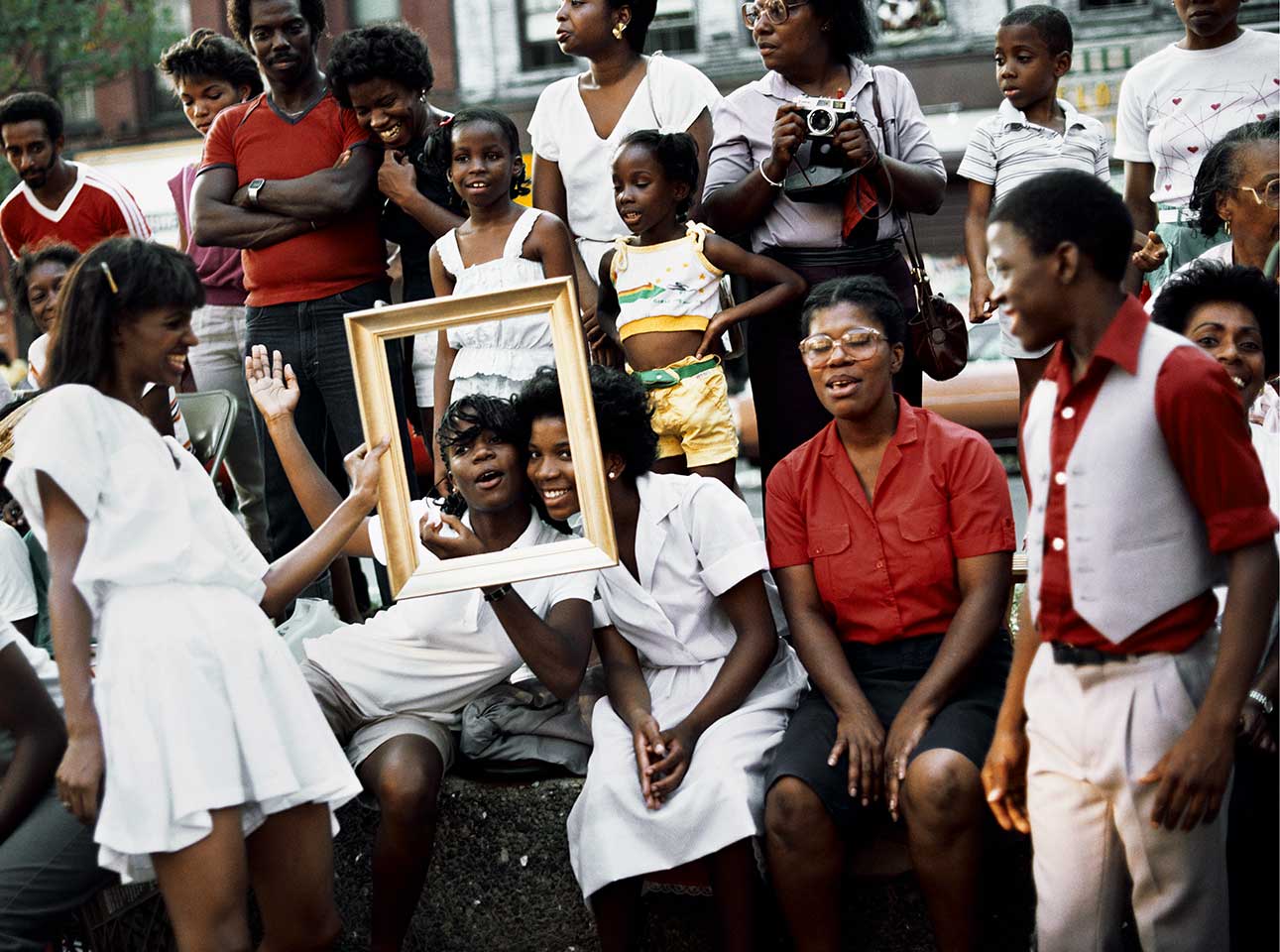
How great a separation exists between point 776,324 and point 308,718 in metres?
2.24

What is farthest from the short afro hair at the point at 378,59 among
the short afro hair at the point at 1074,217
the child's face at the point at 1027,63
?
the short afro hair at the point at 1074,217

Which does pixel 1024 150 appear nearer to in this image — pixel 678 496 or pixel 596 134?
pixel 596 134

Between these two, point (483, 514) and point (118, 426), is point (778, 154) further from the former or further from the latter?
point (118, 426)

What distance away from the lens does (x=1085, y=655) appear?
300cm

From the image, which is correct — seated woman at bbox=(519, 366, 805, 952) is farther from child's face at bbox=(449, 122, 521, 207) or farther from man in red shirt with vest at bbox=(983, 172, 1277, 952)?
man in red shirt with vest at bbox=(983, 172, 1277, 952)

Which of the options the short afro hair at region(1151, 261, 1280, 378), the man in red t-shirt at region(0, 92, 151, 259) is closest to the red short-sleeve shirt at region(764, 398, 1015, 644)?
the short afro hair at region(1151, 261, 1280, 378)

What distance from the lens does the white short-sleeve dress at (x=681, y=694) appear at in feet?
12.5

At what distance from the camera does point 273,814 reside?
333cm

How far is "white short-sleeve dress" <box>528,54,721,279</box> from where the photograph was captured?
17.3 ft

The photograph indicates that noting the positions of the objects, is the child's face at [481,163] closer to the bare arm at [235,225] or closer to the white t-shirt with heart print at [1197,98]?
the bare arm at [235,225]

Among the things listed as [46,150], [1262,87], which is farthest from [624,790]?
[46,150]

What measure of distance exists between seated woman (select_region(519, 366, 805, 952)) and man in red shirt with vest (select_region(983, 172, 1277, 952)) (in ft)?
3.16

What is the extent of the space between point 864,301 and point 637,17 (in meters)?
1.78

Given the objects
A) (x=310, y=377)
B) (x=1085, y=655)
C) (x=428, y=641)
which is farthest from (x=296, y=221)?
(x=1085, y=655)
